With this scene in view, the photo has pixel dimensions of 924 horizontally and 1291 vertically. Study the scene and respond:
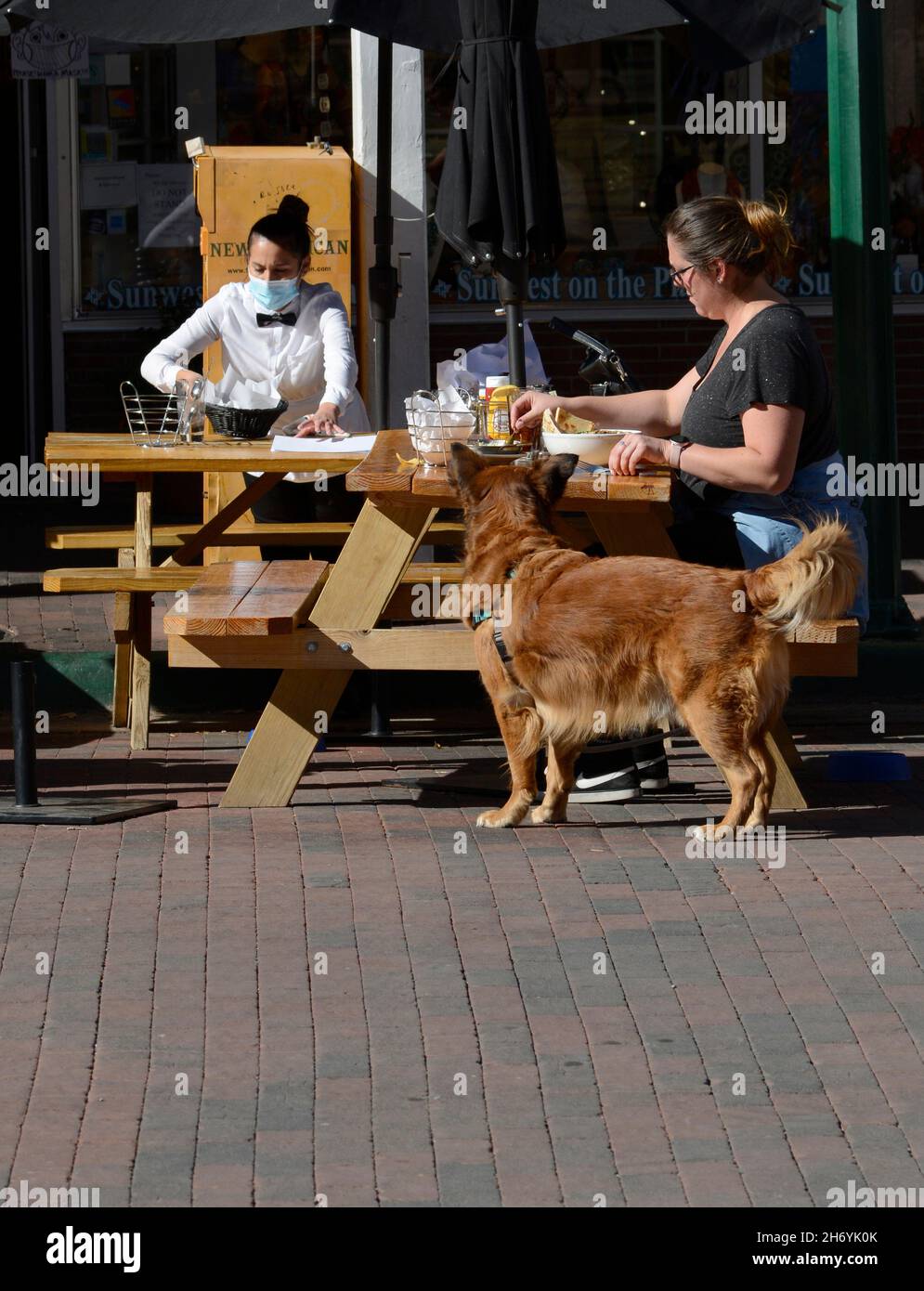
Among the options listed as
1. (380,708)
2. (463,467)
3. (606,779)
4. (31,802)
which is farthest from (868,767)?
(31,802)

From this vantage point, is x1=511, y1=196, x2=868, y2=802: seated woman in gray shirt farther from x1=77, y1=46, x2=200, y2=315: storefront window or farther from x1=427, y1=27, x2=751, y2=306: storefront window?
x1=77, y1=46, x2=200, y2=315: storefront window

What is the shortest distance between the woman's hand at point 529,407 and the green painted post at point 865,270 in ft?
8.58

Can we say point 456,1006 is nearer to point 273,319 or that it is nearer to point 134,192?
point 273,319

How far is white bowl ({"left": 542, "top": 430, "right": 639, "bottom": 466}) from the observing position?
20.7 feet

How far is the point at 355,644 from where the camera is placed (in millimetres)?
6316

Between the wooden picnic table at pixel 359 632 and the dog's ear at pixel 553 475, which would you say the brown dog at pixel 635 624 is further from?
the wooden picnic table at pixel 359 632

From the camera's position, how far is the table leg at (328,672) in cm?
636

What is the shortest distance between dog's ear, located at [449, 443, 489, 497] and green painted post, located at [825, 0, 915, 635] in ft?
10.00

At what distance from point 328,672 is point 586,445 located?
110 centimetres

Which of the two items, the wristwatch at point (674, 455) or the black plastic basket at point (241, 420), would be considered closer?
the wristwatch at point (674, 455)

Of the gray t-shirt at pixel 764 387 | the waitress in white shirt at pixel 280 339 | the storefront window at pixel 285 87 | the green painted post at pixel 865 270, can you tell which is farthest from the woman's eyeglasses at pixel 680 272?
the storefront window at pixel 285 87

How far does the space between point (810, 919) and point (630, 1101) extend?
132 centimetres

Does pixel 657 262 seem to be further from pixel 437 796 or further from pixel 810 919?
pixel 810 919

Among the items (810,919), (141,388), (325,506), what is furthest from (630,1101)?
(141,388)
